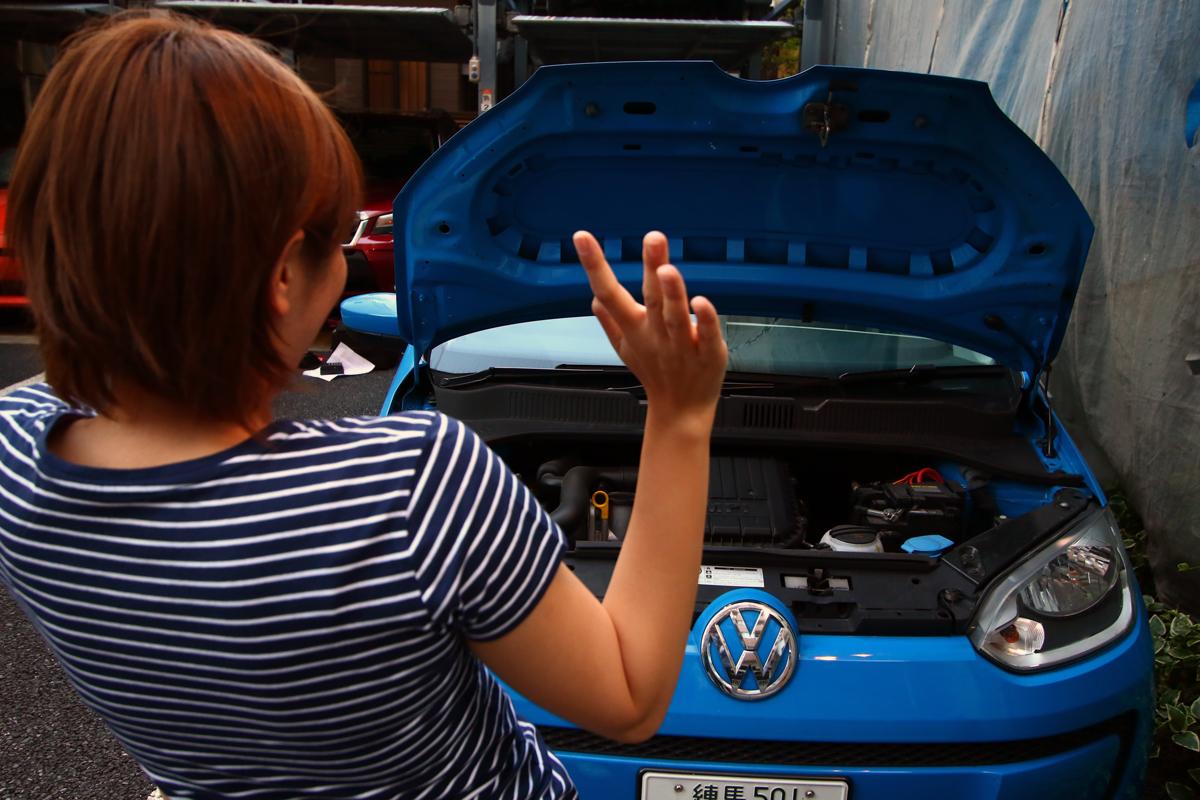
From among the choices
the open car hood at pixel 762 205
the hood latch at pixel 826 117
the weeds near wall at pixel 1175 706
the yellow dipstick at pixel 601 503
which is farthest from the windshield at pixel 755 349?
the weeds near wall at pixel 1175 706

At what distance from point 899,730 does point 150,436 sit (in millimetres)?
1369

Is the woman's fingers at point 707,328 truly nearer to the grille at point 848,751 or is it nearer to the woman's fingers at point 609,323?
the woman's fingers at point 609,323

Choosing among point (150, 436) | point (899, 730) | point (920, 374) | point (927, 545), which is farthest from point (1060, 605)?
point (150, 436)

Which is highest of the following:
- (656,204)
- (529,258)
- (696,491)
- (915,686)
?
(696,491)

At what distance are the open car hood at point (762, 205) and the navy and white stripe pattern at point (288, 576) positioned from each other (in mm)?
1431

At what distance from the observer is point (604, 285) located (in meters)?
0.71

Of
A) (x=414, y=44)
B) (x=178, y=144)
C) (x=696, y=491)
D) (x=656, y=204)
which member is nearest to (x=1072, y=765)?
(x=696, y=491)

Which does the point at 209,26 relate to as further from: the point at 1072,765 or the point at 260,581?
the point at 1072,765

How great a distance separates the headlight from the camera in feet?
5.54

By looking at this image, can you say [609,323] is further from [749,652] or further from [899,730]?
[899,730]

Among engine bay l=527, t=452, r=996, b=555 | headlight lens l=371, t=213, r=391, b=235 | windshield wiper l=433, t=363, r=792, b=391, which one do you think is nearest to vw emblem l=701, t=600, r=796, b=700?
engine bay l=527, t=452, r=996, b=555

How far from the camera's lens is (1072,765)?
162 centimetres

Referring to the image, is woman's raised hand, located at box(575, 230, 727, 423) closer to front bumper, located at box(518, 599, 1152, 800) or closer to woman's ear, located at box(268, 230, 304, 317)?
woman's ear, located at box(268, 230, 304, 317)

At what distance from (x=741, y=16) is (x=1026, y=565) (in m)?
7.08
